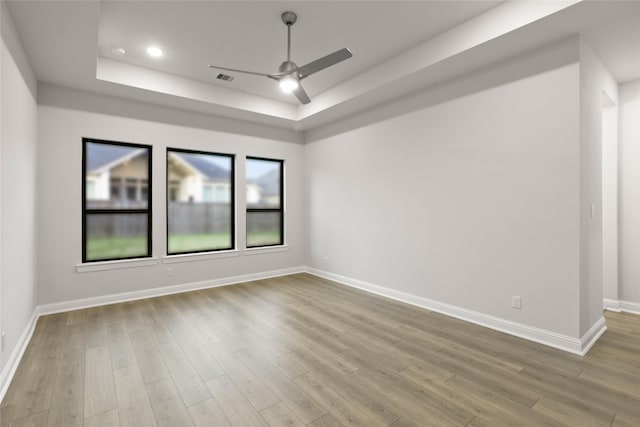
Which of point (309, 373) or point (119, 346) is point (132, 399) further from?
point (309, 373)

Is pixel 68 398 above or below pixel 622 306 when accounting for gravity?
below

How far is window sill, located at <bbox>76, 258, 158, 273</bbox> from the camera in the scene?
396 centimetres

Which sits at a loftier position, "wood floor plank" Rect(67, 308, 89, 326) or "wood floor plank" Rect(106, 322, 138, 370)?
"wood floor plank" Rect(67, 308, 89, 326)

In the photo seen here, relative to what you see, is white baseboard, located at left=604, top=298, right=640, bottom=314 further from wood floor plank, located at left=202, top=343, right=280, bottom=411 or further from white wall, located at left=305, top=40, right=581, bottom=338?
wood floor plank, located at left=202, top=343, right=280, bottom=411

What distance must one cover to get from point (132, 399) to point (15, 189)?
2027 millimetres

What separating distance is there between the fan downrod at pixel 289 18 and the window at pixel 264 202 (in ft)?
9.25

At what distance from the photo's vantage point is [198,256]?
484 centimetres

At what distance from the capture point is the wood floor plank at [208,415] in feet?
6.02

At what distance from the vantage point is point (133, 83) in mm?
3871

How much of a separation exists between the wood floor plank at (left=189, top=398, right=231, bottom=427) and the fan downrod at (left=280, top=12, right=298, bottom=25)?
3.21m

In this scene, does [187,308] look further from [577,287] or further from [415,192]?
[577,287]

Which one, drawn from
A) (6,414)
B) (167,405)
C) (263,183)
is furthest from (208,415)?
(263,183)

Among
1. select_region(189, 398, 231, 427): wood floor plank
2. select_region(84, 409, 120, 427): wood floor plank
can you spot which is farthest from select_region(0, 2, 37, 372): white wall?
select_region(189, 398, 231, 427): wood floor plank

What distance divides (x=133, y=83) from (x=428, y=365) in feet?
14.7
